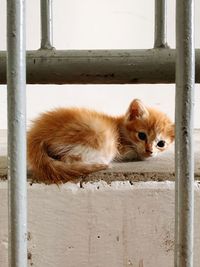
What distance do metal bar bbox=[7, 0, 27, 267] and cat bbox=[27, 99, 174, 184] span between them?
31cm

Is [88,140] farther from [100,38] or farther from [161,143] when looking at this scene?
[100,38]

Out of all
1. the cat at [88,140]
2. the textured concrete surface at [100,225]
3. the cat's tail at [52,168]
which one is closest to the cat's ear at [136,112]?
the cat at [88,140]

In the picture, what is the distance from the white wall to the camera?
2.11 metres

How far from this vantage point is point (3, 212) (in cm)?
80

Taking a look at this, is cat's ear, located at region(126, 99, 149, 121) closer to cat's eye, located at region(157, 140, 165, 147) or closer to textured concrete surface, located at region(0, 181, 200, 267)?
cat's eye, located at region(157, 140, 165, 147)

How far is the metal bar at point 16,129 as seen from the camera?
0.49 m

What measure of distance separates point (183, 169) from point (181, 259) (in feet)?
0.31

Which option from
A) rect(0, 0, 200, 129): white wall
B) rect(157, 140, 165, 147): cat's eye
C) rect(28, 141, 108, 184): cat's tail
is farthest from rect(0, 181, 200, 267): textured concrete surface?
rect(0, 0, 200, 129): white wall

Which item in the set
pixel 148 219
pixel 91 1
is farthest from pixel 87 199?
pixel 91 1

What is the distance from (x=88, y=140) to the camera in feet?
3.51

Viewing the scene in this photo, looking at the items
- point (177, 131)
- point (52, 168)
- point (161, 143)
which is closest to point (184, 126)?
point (177, 131)

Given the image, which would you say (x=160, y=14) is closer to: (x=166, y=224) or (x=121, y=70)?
(x=121, y=70)

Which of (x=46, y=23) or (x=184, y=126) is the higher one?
(x=46, y=23)

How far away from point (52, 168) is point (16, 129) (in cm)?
38
